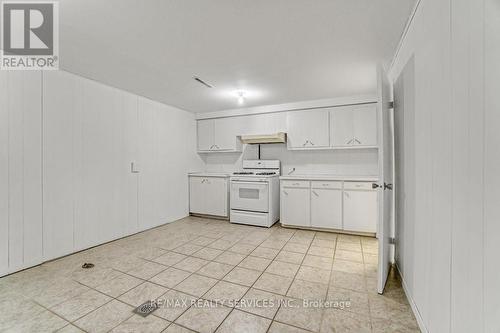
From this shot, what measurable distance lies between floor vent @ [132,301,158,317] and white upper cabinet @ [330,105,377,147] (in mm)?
3551

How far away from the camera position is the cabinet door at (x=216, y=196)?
4539mm

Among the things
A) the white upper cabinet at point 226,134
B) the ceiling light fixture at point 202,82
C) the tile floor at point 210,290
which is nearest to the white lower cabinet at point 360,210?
the tile floor at point 210,290

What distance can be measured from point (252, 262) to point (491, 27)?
2.58 m

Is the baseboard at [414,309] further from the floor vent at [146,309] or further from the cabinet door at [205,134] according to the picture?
the cabinet door at [205,134]

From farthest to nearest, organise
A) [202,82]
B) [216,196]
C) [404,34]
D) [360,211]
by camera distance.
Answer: [216,196]
[360,211]
[202,82]
[404,34]

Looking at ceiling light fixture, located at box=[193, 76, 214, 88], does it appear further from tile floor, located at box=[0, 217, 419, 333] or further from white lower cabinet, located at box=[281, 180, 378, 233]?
tile floor, located at box=[0, 217, 419, 333]

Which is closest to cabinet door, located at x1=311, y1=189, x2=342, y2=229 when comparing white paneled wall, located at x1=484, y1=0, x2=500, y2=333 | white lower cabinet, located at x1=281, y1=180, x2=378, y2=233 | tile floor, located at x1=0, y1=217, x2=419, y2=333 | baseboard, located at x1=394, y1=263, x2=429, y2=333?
white lower cabinet, located at x1=281, y1=180, x2=378, y2=233

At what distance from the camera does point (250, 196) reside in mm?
4188

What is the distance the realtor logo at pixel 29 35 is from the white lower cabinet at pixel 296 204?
358 cm

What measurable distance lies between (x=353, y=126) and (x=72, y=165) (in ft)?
14.2

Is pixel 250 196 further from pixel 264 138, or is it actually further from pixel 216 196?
pixel 264 138

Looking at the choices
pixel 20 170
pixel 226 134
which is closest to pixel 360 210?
pixel 226 134

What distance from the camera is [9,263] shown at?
89.4 inches

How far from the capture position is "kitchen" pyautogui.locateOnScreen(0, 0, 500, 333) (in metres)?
1.08
